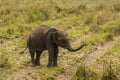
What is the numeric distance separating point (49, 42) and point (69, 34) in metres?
3.89

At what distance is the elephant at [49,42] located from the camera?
8391mm

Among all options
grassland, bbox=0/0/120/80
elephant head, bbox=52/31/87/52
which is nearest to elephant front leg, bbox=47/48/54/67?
grassland, bbox=0/0/120/80

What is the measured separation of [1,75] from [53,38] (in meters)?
1.47

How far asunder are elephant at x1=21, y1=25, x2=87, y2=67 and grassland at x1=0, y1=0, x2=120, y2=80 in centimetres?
27

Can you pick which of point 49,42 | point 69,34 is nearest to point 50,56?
point 49,42

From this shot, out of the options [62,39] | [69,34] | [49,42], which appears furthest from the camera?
[69,34]

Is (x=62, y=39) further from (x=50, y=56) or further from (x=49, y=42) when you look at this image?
(x=50, y=56)

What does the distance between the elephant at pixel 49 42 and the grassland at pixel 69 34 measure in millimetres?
273

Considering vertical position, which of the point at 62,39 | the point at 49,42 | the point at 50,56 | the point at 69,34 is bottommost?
the point at 69,34

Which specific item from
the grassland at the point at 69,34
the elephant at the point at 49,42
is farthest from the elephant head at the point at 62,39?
the grassland at the point at 69,34

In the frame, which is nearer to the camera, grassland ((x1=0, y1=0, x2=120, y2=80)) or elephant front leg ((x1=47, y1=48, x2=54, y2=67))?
grassland ((x1=0, y1=0, x2=120, y2=80))

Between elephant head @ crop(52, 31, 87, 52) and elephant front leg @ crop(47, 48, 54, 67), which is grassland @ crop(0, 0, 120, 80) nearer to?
elephant front leg @ crop(47, 48, 54, 67)

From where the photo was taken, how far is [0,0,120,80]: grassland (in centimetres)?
826

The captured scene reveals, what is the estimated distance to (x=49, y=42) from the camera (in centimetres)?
855
